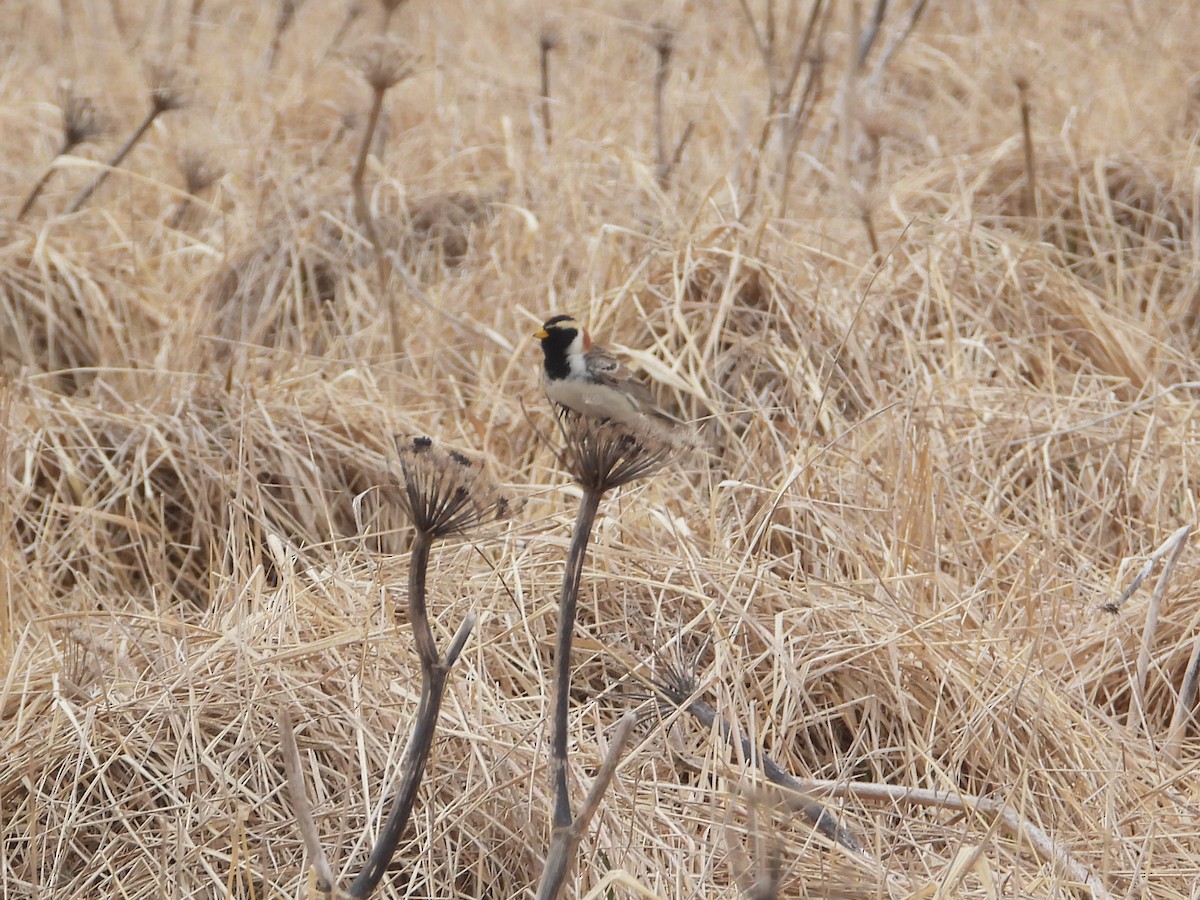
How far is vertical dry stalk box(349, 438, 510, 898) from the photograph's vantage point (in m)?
1.85

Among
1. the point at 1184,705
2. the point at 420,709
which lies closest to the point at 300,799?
the point at 420,709

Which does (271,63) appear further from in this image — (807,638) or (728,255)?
(807,638)

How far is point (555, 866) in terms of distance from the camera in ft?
6.22

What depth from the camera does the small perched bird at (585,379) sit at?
367 cm

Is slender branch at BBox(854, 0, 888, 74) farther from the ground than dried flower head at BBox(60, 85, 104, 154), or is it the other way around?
slender branch at BBox(854, 0, 888, 74)

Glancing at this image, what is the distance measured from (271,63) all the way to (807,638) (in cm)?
498

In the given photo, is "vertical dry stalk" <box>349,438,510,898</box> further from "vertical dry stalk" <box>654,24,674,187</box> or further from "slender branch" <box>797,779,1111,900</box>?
"vertical dry stalk" <box>654,24,674,187</box>

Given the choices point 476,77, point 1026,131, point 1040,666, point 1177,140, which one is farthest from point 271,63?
point 1040,666

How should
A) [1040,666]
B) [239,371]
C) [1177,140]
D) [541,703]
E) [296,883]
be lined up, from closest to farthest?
[296,883] → [541,703] → [1040,666] → [239,371] → [1177,140]

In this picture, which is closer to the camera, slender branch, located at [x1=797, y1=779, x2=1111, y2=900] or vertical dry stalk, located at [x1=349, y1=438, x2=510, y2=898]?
vertical dry stalk, located at [x1=349, y1=438, x2=510, y2=898]

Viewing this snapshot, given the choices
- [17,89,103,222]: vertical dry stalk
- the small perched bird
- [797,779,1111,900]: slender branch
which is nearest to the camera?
[797,779,1111,900]: slender branch

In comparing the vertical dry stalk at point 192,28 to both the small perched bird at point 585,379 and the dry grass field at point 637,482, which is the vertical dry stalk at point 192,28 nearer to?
the dry grass field at point 637,482

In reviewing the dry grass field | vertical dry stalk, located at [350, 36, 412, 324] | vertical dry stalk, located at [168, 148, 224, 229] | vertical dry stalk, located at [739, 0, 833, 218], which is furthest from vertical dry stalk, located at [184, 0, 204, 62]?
vertical dry stalk, located at [739, 0, 833, 218]

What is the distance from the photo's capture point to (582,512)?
1.97 m
